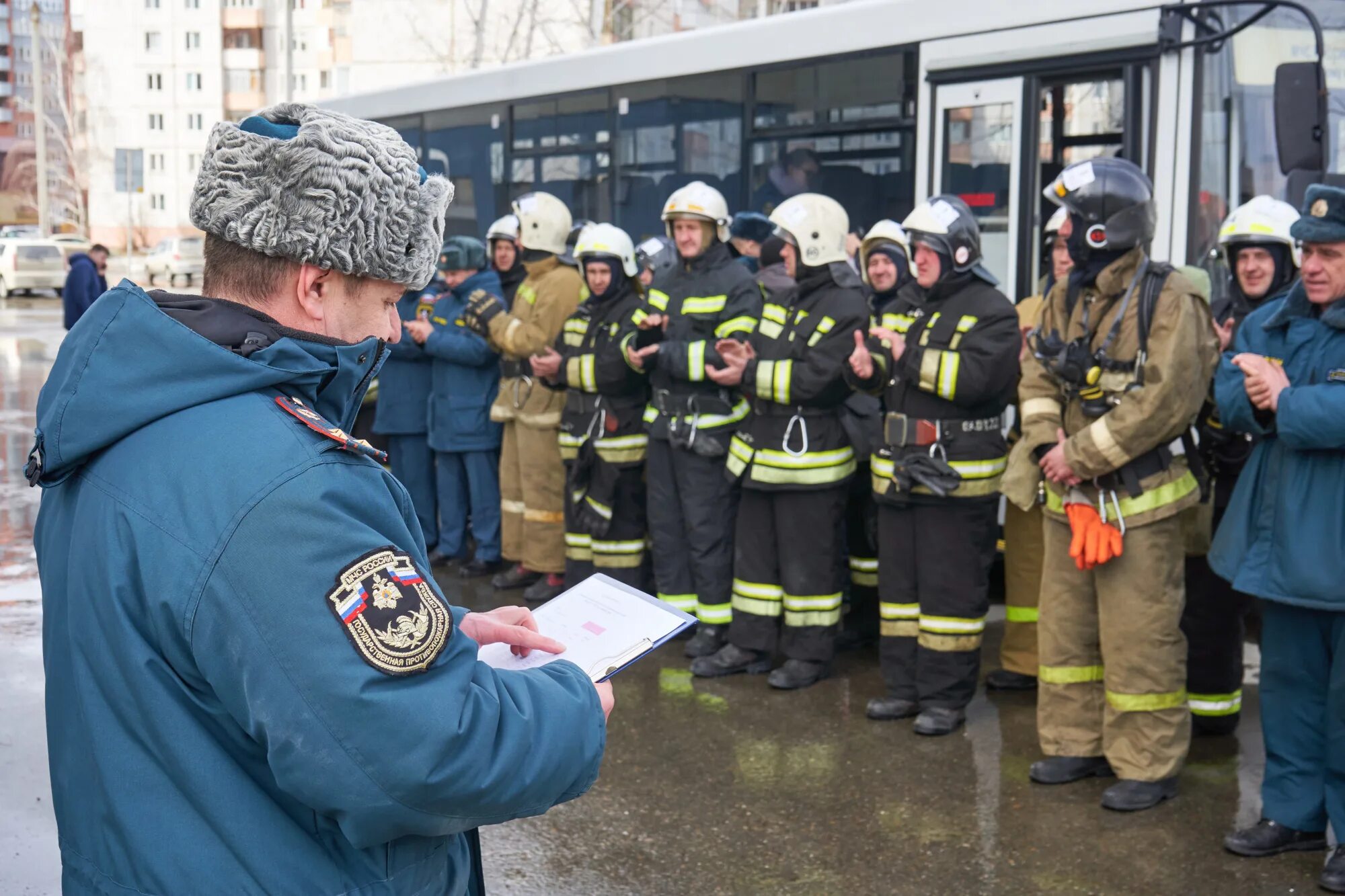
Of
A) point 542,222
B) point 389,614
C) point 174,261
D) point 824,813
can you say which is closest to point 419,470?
point 542,222

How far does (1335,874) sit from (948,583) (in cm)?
193

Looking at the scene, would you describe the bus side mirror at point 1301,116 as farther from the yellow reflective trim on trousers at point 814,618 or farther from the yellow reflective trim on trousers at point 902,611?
the yellow reflective trim on trousers at point 814,618

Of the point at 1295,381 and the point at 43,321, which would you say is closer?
the point at 1295,381

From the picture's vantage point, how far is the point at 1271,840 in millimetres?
4598

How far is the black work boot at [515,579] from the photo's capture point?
8.51 metres

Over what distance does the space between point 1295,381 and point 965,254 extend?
1548 millimetres

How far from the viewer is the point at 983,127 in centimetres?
757

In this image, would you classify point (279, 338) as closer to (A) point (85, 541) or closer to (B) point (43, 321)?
(A) point (85, 541)

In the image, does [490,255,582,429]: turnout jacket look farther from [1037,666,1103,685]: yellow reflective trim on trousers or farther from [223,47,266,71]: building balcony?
[223,47,266,71]: building balcony

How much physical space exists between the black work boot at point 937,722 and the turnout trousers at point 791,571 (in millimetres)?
787

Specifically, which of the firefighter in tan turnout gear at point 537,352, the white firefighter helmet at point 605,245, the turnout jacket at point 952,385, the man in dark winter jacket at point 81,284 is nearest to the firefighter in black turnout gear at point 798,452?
the turnout jacket at point 952,385

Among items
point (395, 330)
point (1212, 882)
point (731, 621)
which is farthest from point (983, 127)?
point (395, 330)

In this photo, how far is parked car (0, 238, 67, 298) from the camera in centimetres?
3831

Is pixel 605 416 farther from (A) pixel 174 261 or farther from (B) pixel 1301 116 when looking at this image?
(A) pixel 174 261
